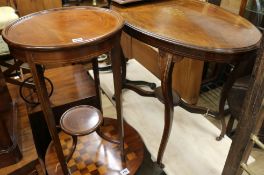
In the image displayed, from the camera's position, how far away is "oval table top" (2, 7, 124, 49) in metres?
0.86

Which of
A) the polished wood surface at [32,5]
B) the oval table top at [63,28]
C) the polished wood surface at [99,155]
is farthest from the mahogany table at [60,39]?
the polished wood surface at [32,5]

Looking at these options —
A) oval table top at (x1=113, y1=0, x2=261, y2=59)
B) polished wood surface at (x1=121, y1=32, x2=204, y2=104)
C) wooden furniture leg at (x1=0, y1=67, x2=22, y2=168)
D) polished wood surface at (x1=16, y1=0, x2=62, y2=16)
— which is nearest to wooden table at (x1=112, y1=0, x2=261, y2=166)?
oval table top at (x1=113, y1=0, x2=261, y2=59)

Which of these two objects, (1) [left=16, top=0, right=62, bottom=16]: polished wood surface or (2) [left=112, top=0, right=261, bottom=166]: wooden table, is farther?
(1) [left=16, top=0, right=62, bottom=16]: polished wood surface

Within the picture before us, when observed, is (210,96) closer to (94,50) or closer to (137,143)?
(137,143)

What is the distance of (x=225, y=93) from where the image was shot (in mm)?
1327

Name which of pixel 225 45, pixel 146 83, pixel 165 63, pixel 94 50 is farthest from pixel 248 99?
pixel 146 83

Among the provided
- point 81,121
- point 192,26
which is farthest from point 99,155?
point 192,26

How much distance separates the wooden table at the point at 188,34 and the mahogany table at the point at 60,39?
0.20 meters

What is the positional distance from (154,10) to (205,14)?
287 millimetres

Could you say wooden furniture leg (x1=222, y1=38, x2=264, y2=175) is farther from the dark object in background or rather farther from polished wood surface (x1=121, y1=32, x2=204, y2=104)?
polished wood surface (x1=121, y1=32, x2=204, y2=104)

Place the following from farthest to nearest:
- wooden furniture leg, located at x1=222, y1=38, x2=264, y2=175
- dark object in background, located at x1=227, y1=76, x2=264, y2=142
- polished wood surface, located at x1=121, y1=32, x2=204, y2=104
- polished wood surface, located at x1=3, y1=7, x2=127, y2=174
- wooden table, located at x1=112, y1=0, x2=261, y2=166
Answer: polished wood surface, located at x1=121, y1=32, x2=204, y2=104
dark object in background, located at x1=227, y1=76, x2=264, y2=142
wooden table, located at x1=112, y1=0, x2=261, y2=166
polished wood surface, located at x1=3, y1=7, x2=127, y2=174
wooden furniture leg, located at x1=222, y1=38, x2=264, y2=175

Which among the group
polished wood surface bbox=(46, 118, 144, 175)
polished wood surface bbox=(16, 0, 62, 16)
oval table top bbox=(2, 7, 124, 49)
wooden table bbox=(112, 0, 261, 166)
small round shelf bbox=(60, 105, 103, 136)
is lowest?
polished wood surface bbox=(46, 118, 144, 175)

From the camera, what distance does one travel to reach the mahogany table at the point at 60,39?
85 centimetres

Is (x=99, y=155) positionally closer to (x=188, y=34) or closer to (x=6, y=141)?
(x=6, y=141)
